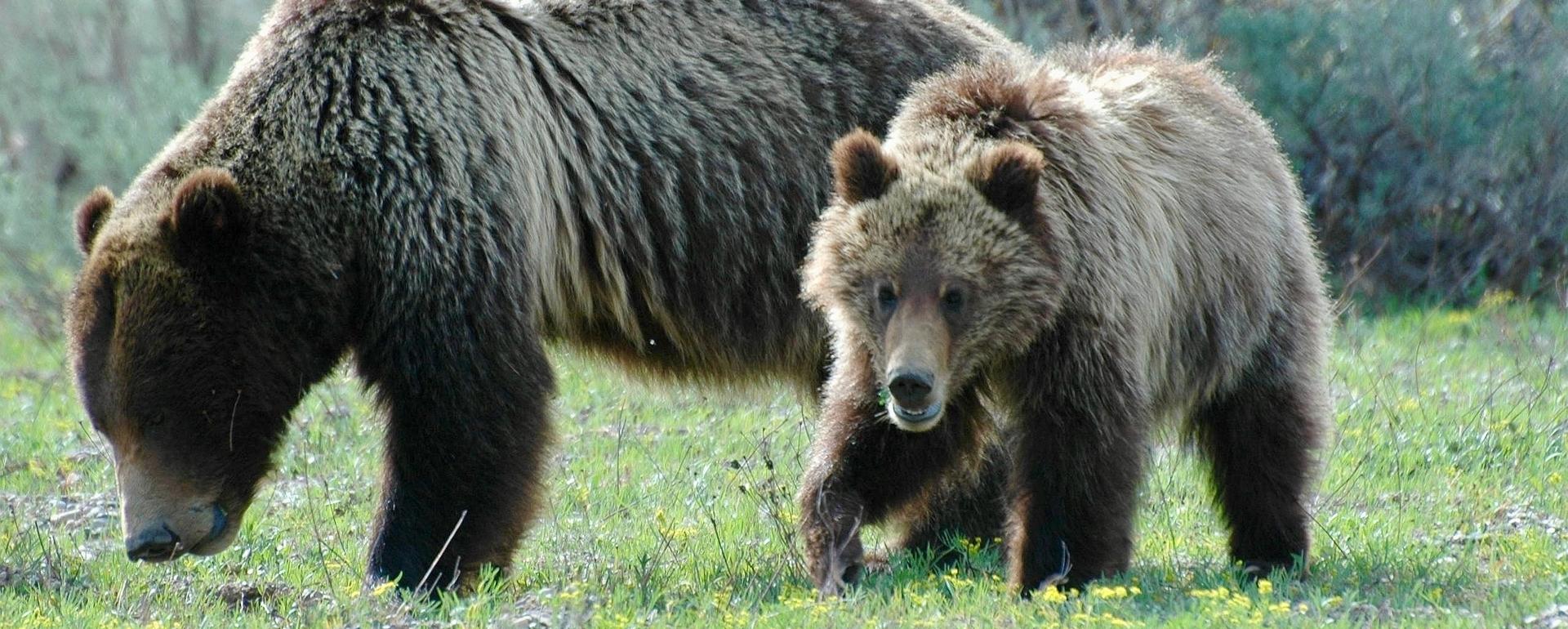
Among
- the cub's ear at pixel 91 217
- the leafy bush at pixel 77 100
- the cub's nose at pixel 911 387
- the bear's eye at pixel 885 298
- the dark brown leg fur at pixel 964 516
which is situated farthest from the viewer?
the leafy bush at pixel 77 100

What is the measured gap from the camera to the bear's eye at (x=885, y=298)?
18.4ft

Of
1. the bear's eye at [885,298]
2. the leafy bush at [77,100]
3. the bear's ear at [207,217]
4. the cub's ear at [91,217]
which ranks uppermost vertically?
the bear's eye at [885,298]

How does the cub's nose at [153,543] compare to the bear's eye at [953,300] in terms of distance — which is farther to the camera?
the cub's nose at [153,543]

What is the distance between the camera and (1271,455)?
6.40 meters

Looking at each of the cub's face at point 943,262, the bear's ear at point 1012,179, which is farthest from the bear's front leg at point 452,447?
the bear's ear at point 1012,179

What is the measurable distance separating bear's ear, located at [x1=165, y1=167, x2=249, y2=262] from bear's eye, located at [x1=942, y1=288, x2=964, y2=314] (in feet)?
7.67

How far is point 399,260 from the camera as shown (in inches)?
239

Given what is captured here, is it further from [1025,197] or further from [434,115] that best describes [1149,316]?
[434,115]

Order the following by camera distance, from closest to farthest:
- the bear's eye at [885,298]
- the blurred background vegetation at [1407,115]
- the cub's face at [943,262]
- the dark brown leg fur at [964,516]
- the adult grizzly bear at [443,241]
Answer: the cub's face at [943,262] < the bear's eye at [885,298] < the adult grizzly bear at [443,241] < the dark brown leg fur at [964,516] < the blurred background vegetation at [1407,115]

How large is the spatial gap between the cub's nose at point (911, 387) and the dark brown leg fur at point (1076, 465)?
0.51 meters

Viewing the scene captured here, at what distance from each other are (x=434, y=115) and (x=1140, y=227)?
2463 mm

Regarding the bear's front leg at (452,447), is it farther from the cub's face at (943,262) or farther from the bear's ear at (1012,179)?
the bear's ear at (1012,179)

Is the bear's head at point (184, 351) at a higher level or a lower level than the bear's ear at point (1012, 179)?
lower

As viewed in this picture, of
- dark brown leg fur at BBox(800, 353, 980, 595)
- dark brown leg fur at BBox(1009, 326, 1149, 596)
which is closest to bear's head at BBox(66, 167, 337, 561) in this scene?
dark brown leg fur at BBox(800, 353, 980, 595)
